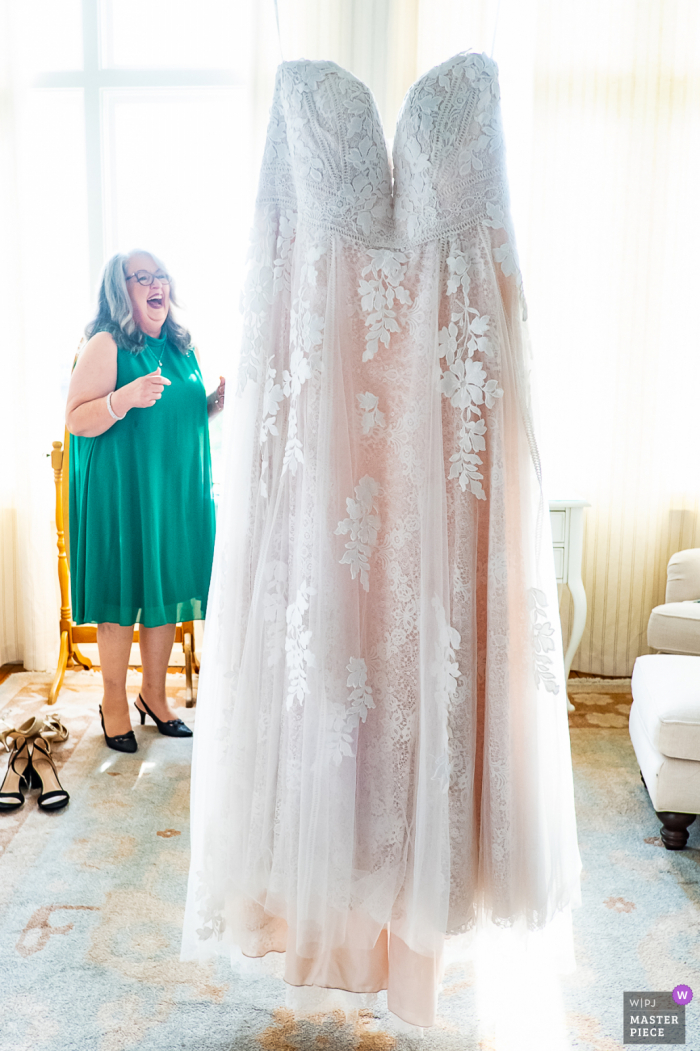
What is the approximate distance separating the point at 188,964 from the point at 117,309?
162cm

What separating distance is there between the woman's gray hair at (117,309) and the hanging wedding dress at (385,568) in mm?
1191

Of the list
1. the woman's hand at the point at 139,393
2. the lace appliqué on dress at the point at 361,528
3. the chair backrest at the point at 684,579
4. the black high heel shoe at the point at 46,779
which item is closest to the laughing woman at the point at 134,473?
the woman's hand at the point at 139,393

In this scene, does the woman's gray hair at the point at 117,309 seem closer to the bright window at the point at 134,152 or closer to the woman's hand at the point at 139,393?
the woman's hand at the point at 139,393

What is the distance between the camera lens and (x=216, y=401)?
244cm

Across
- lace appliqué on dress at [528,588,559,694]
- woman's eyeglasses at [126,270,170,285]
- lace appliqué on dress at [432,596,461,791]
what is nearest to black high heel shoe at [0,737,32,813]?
woman's eyeglasses at [126,270,170,285]

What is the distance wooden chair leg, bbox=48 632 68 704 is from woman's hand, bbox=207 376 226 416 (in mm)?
1010

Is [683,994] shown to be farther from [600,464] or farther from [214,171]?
[214,171]

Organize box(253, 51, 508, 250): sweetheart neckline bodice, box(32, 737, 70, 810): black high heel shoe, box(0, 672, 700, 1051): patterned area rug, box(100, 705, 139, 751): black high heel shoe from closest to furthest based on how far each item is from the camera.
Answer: box(253, 51, 508, 250): sweetheart neckline bodice < box(0, 672, 700, 1051): patterned area rug < box(32, 737, 70, 810): black high heel shoe < box(100, 705, 139, 751): black high heel shoe

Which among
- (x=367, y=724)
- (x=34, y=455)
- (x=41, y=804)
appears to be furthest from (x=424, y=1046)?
(x=34, y=455)

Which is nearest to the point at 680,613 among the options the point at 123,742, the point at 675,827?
the point at 675,827

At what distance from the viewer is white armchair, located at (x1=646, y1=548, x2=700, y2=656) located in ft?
7.84

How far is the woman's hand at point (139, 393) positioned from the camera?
2.13 meters

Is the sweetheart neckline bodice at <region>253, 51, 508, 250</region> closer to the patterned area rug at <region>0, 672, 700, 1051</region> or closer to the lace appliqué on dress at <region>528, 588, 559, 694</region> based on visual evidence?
the lace appliqué on dress at <region>528, 588, 559, 694</region>

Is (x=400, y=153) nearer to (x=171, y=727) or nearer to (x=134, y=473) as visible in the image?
(x=134, y=473)
